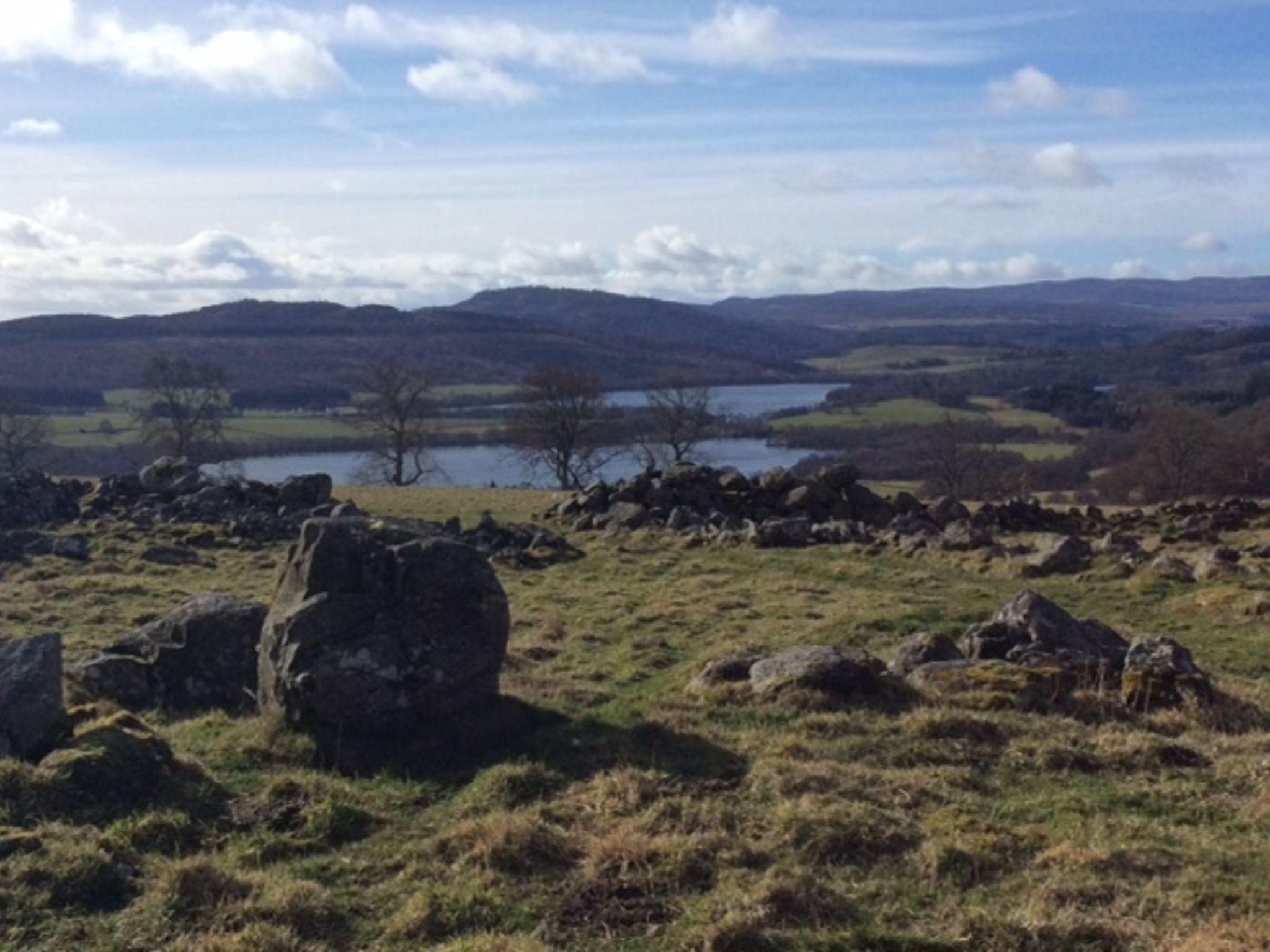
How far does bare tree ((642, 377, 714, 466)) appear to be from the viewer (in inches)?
2434

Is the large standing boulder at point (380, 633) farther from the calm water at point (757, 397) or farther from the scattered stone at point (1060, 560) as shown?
the calm water at point (757, 397)

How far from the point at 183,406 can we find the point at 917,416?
60.5 meters

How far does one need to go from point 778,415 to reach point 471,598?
95162 mm

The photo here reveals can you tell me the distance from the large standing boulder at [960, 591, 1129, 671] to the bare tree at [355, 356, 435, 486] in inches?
1783

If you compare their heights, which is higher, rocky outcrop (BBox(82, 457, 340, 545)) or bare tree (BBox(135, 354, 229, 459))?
bare tree (BBox(135, 354, 229, 459))

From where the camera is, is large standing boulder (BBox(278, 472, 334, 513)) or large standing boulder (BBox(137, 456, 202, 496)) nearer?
large standing boulder (BBox(278, 472, 334, 513))

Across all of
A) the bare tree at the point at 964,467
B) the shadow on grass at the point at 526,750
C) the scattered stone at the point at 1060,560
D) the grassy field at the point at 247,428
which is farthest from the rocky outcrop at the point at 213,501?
the grassy field at the point at 247,428

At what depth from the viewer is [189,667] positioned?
13922 mm

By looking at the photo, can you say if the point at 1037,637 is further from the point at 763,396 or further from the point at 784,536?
the point at 763,396

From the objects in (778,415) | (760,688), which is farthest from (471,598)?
(778,415)

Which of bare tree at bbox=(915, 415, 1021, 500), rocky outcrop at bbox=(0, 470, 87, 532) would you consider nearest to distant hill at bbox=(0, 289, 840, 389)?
bare tree at bbox=(915, 415, 1021, 500)

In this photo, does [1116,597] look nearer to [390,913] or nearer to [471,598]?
[471,598]

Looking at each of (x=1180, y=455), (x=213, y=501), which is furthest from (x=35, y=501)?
(x=1180, y=455)

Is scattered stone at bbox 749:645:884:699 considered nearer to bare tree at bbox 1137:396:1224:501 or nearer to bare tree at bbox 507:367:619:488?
bare tree at bbox 1137:396:1224:501
